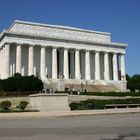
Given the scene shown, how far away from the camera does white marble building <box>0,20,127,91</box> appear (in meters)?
79.8

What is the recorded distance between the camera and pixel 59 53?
292 ft

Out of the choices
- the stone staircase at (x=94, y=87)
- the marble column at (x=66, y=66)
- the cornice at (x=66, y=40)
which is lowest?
the stone staircase at (x=94, y=87)

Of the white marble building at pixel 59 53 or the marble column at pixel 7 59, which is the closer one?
the marble column at pixel 7 59

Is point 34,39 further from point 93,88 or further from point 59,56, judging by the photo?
point 93,88

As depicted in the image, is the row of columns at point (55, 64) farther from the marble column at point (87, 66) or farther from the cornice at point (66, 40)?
the cornice at point (66, 40)

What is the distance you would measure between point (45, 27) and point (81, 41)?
34.7ft

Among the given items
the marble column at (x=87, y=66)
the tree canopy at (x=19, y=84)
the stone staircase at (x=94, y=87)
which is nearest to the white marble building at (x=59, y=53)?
the marble column at (x=87, y=66)

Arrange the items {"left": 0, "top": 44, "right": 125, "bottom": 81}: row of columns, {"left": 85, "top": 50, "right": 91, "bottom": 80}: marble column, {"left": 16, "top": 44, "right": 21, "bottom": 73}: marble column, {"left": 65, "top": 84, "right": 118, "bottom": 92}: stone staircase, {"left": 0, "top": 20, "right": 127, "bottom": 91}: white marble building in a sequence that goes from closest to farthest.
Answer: {"left": 65, "top": 84, "right": 118, "bottom": 92}: stone staircase, {"left": 0, "top": 44, "right": 125, "bottom": 81}: row of columns, {"left": 16, "top": 44, "right": 21, "bottom": 73}: marble column, {"left": 0, "top": 20, "right": 127, "bottom": 91}: white marble building, {"left": 85, "top": 50, "right": 91, "bottom": 80}: marble column

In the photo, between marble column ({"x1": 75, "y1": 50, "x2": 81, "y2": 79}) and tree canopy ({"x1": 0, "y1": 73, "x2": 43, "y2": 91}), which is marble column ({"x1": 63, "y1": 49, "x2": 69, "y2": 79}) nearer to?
marble column ({"x1": 75, "y1": 50, "x2": 81, "y2": 79})

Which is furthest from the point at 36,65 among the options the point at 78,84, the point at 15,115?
the point at 15,115

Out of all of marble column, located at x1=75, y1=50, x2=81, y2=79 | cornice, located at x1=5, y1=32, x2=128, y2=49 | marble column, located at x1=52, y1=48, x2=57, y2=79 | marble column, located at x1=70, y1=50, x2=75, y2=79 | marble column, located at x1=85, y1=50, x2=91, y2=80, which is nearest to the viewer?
cornice, located at x1=5, y1=32, x2=128, y2=49

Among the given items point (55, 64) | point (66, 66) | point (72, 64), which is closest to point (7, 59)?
point (55, 64)

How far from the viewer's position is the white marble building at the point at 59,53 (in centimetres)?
7975

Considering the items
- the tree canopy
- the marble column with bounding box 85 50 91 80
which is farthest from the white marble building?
the tree canopy
